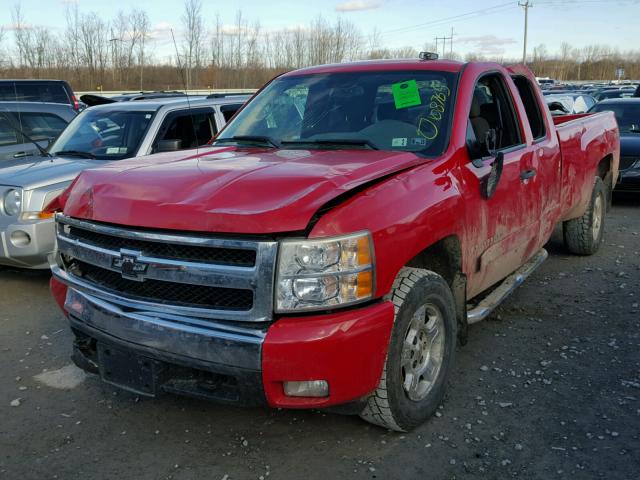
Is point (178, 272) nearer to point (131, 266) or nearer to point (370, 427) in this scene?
point (131, 266)

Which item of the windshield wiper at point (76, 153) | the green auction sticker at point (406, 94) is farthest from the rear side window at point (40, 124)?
the green auction sticker at point (406, 94)

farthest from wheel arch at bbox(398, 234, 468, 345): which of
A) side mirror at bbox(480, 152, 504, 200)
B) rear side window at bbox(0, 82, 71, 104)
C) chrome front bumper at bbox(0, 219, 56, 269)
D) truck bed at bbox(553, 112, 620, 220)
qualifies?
rear side window at bbox(0, 82, 71, 104)

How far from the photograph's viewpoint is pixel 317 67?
15.4 ft

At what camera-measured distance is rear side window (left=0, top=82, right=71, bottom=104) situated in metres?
12.4

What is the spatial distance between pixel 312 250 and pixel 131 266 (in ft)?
2.96

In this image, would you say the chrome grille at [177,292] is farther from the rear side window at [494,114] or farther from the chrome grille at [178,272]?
the rear side window at [494,114]

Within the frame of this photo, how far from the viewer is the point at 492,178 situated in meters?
3.81

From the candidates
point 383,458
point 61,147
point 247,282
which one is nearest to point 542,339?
point 383,458

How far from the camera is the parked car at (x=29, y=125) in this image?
8.19 m

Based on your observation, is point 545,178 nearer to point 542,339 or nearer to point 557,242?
point 542,339

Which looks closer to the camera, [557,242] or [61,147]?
[61,147]

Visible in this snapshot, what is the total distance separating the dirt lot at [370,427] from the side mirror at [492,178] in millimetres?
1141

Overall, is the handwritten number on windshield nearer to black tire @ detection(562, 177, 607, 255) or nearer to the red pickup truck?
the red pickup truck

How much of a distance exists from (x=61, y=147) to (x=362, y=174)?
4.74 metres
